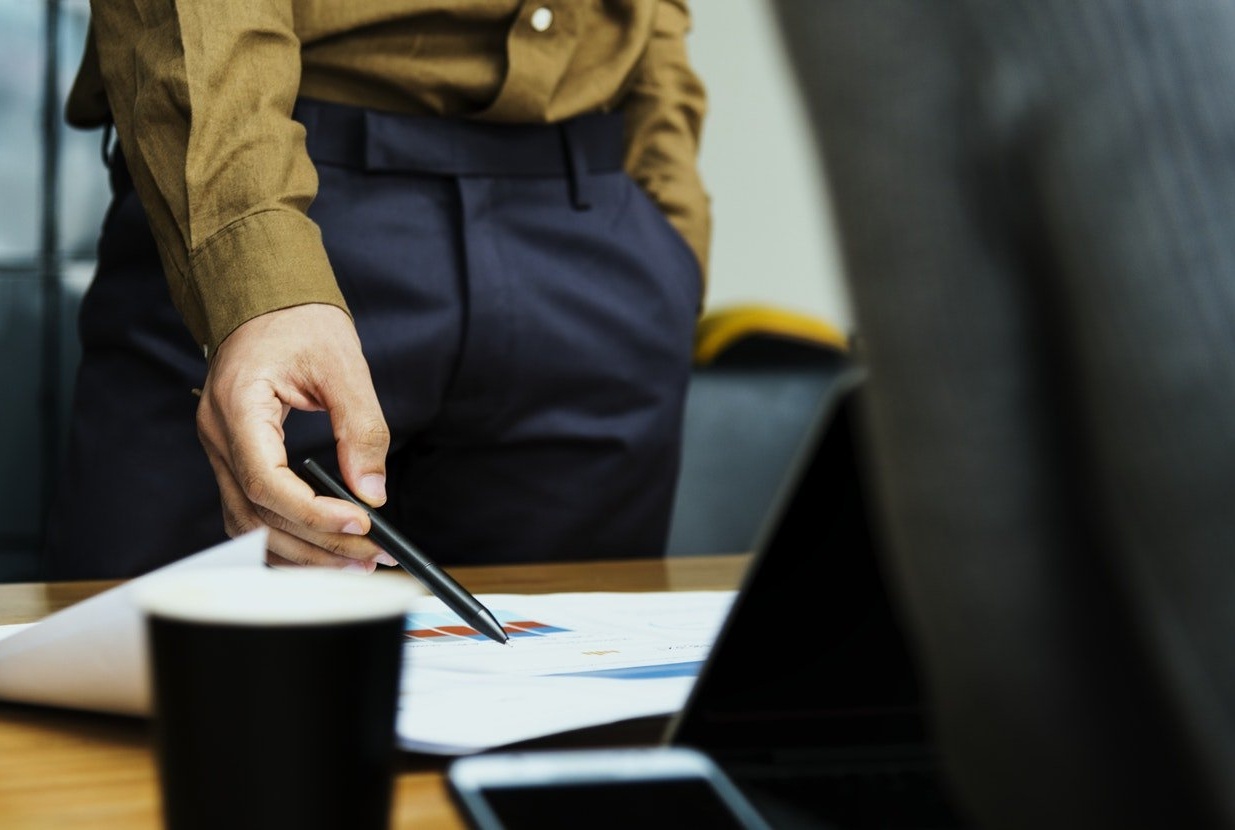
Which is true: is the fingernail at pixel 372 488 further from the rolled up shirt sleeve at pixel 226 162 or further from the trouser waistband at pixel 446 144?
the trouser waistband at pixel 446 144

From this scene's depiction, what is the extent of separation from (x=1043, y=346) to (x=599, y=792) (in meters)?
0.24

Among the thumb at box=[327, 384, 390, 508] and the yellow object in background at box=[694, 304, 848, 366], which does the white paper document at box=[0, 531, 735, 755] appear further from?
the yellow object in background at box=[694, 304, 848, 366]

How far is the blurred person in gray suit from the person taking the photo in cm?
16

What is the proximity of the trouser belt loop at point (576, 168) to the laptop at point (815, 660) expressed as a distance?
2.29 ft

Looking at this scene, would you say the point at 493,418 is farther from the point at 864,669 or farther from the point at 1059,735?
the point at 1059,735

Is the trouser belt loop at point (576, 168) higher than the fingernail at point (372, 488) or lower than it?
higher

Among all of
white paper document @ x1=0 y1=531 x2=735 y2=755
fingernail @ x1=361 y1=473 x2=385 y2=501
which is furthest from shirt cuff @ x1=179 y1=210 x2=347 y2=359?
white paper document @ x1=0 y1=531 x2=735 y2=755

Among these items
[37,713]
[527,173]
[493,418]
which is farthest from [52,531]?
[37,713]

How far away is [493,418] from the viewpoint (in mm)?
1049

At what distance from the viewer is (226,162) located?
2.67 ft

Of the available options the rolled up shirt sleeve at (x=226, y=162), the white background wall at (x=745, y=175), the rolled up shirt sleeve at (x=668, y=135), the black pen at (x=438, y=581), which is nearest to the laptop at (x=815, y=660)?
the black pen at (x=438, y=581)

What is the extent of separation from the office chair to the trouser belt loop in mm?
735

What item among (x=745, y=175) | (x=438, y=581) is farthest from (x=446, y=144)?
(x=745, y=175)

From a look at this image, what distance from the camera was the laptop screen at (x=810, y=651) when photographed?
1.28ft
